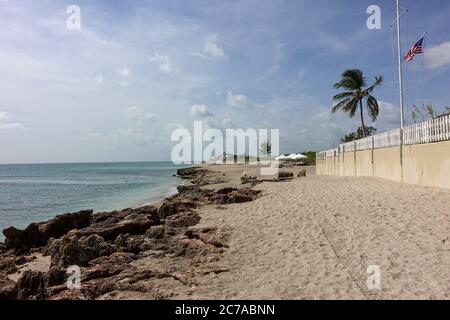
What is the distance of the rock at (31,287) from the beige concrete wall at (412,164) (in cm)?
1053

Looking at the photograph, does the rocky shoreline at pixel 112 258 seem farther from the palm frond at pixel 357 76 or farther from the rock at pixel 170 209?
the palm frond at pixel 357 76

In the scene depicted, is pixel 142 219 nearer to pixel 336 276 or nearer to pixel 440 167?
pixel 336 276

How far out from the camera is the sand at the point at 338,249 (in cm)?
527

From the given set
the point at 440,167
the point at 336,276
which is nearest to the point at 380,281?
the point at 336,276

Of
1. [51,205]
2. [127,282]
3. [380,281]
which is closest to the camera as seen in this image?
[380,281]

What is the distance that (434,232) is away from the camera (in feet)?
25.4

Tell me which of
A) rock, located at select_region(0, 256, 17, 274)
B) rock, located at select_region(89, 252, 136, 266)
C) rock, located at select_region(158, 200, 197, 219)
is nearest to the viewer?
rock, located at select_region(89, 252, 136, 266)

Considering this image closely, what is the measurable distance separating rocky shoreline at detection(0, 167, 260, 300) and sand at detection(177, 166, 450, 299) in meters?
0.43

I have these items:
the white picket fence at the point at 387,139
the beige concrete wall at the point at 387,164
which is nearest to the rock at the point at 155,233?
the beige concrete wall at the point at 387,164

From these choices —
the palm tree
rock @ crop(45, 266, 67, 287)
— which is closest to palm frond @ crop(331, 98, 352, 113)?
the palm tree

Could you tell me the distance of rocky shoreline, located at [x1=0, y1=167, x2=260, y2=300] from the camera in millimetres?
5746

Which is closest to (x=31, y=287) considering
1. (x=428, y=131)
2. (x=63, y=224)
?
(x=63, y=224)

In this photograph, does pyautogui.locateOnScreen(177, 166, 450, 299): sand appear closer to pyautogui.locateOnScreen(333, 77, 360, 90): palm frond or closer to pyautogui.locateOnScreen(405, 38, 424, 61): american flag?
pyautogui.locateOnScreen(405, 38, 424, 61): american flag

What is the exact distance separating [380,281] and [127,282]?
12.0 feet
